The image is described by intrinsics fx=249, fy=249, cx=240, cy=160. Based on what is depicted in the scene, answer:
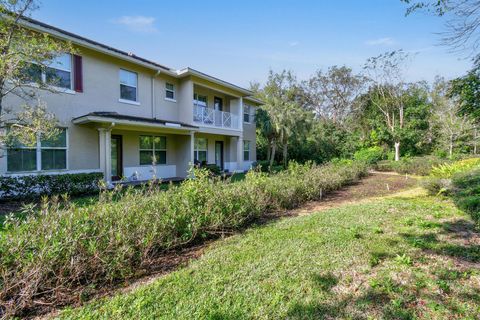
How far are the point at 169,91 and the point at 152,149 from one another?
3.65m

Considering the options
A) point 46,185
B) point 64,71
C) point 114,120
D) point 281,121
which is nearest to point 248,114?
point 281,121

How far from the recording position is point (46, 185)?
28.4ft

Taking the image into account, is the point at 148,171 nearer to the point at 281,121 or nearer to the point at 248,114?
the point at 281,121

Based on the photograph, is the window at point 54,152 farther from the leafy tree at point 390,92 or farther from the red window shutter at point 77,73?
the leafy tree at point 390,92

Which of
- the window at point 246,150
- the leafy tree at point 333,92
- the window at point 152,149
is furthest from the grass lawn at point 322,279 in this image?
the leafy tree at point 333,92

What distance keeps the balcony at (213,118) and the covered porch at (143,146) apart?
1141mm

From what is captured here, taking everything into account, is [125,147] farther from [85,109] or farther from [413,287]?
[413,287]

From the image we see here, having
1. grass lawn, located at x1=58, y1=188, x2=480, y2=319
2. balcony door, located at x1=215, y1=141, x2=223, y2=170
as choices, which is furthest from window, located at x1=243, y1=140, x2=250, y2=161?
grass lawn, located at x1=58, y1=188, x2=480, y2=319

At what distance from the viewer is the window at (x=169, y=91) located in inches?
574

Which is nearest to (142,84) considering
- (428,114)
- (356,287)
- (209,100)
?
(209,100)

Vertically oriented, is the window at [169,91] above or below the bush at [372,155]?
above

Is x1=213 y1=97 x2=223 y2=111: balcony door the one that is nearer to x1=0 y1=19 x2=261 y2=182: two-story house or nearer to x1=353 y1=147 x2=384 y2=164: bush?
x1=0 y1=19 x2=261 y2=182: two-story house

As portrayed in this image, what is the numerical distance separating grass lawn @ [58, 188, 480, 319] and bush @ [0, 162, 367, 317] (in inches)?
16.6

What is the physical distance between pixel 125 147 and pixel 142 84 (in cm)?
343
